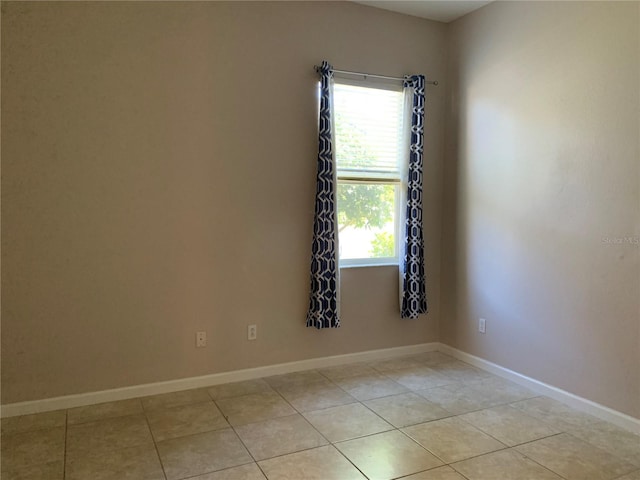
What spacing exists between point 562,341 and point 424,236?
1406 millimetres

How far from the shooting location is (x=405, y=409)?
9.93 ft

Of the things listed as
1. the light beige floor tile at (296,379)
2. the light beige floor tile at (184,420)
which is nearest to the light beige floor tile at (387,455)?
the light beige floor tile at (184,420)

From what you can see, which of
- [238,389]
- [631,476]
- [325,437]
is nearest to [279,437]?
[325,437]

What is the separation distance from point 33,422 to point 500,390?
9.90 ft

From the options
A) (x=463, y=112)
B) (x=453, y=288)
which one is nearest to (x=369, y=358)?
(x=453, y=288)

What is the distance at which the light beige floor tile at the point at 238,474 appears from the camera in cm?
224

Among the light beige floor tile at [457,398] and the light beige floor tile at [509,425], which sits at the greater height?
the light beige floor tile at [457,398]

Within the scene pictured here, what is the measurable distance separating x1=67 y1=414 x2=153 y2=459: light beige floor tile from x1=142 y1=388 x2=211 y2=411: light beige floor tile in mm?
175

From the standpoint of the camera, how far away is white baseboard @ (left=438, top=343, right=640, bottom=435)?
278cm

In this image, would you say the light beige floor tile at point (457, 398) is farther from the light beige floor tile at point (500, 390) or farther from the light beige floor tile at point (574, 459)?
the light beige floor tile at point (574, 459)

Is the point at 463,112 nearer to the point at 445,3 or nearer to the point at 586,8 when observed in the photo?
the point at 445,3

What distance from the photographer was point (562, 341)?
10.3 ft

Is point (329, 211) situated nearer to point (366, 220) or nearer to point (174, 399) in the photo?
point (366, 220)

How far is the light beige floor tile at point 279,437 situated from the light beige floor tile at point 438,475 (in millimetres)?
534
